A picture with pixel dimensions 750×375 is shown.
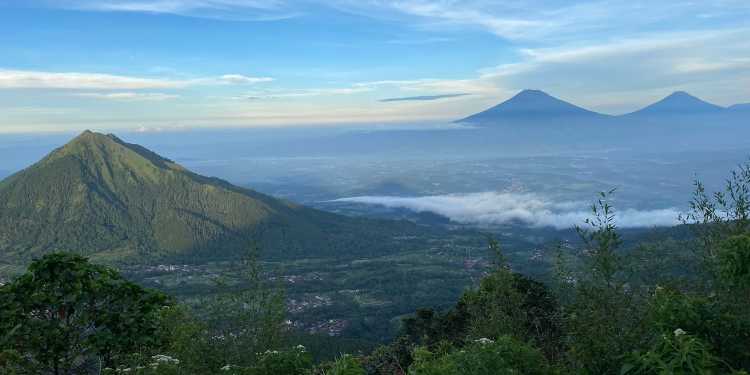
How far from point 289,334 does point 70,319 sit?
268 inches

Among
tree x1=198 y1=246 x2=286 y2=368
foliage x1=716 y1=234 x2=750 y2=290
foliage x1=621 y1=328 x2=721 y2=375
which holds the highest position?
foliage x1=716 y1=234 x2=750 y2=290

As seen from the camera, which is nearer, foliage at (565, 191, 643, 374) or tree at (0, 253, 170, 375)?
foliage at (565, 191, 643, 374)

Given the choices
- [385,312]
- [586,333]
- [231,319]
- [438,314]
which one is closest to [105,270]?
[231,319]

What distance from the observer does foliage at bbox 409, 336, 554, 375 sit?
10125mm

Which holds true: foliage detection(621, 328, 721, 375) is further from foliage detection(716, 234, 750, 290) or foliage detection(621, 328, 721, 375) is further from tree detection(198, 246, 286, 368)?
tree detection(198, 246, 286, 368)

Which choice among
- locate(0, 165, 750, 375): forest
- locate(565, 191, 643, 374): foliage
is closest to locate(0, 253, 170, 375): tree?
locate(0, 165, 750, 375): forest

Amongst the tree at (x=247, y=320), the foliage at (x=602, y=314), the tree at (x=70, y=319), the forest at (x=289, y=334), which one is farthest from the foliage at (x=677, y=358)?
the tree at (x=70, y=319)

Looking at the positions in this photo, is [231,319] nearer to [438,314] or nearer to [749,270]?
[749,270]

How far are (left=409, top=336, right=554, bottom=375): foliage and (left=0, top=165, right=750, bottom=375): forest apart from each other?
3cm

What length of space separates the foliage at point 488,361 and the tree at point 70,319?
333 inches

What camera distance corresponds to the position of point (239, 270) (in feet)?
57.3

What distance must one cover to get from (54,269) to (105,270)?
4.30ft

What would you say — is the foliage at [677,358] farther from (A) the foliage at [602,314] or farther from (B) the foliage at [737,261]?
(B) the foliage at [737,261]

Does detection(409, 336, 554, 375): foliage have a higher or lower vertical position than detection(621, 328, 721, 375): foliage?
lower
